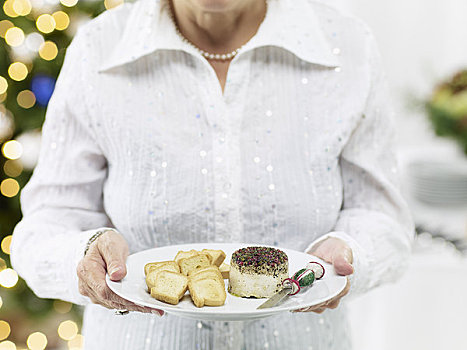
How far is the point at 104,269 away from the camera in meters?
0.84

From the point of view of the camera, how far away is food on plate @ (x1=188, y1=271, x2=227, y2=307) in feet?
2.45

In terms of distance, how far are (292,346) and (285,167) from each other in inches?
12.4

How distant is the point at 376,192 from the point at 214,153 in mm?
323

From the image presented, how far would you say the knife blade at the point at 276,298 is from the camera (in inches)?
29.4

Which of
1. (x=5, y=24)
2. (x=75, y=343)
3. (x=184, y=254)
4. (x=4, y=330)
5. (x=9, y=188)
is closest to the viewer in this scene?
(x=184, y=254)

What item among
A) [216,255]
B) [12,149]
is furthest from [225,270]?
[12,149]

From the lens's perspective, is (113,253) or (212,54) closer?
(113,253)

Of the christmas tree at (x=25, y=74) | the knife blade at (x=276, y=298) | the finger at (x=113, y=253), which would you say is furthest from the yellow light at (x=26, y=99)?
the knife blade at (x=276, y=298)

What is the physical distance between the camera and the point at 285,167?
0.99 metres

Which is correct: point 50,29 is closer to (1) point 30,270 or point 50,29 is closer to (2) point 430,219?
(1) point 30,270

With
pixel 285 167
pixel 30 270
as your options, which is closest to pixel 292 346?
pixel 285 167

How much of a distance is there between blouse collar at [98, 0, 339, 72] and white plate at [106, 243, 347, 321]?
0.35 meters

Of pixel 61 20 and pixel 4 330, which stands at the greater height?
pixel 61 20

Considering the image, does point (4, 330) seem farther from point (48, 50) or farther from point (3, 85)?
point (48, 50)
